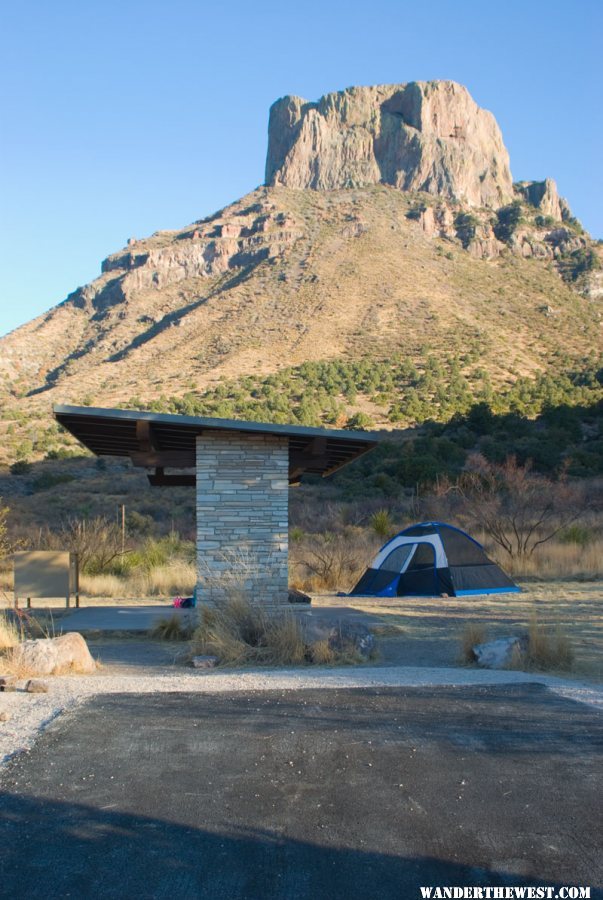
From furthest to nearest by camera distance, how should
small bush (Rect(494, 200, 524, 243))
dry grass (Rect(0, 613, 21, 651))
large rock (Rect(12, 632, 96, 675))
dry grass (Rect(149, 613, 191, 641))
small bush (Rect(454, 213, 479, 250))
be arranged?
1. small bush (Rect(494, 200, 524, 243))
2. small bush (Rect(454, 213, 479, 250))
3. dry grass (Rect(149, 613, 191, 641))
4. dry grass (Rect(0, 613, 21, 651))
5. large rock (Rect(12, 632, 96, 675))

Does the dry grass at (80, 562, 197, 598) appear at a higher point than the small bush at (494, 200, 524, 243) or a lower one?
lower

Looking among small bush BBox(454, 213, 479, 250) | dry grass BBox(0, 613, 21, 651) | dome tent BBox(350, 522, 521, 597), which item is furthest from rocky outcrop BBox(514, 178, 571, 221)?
dry grass BBox(0, 613, 21, 651)

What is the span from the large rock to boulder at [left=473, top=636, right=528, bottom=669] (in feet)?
13.4

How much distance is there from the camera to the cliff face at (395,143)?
8831 cm

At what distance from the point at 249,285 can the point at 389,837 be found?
66884mm

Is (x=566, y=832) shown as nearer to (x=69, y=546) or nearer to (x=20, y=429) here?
(x=69, y=546)

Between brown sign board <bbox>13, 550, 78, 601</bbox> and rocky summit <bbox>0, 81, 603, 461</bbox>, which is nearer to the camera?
brown sign board <bbox>13, 550, 78, 601</bbox>

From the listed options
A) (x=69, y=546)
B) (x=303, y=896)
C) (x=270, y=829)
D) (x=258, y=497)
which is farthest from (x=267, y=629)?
(x=69, y=546)

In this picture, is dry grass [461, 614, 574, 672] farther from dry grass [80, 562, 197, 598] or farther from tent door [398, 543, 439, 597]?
dry grass [80, 562, 197, 598]

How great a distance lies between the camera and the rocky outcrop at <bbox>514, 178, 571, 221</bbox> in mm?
87625

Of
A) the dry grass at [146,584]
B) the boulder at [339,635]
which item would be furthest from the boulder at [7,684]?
the dry grass at [146,584]

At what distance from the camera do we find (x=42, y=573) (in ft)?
41.8

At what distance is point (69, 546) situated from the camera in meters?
20.0

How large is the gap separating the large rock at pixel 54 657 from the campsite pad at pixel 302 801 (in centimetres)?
165
